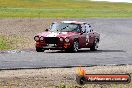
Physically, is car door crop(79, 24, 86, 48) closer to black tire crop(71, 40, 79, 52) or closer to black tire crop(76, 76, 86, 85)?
black tire crop(71, 40, 79, 52)

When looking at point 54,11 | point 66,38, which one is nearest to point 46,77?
point 66,38

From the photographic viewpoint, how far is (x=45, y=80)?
13.9 m

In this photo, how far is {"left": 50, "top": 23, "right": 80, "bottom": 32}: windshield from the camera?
26203 millimetres

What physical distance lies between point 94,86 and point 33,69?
435 cm

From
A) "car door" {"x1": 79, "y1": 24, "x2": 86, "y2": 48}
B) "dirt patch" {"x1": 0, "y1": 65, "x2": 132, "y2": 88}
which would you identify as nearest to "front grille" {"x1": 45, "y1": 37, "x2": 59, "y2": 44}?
"car door" {"x1": 79, "y1": 24, "x2": 86, "y2": 48}

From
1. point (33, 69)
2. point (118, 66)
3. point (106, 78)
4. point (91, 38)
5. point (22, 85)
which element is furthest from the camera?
point (91, 38)

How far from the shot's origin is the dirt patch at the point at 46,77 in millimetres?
12881

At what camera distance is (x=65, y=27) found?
86.8 feet

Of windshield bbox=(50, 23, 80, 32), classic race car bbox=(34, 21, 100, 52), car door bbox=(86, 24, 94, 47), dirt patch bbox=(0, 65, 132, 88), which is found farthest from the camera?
car door bbox=(86, 24, 94, 47)

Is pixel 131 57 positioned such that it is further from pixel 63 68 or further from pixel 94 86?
pixel 94 86

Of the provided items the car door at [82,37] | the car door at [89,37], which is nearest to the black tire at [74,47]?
the car door at [82,37]

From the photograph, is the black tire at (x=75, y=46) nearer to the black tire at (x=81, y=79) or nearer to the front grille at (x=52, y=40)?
the front grille at (x=52, y=40)

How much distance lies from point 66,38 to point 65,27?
1456 mm

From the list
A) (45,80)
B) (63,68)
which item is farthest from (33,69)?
(45,80)
